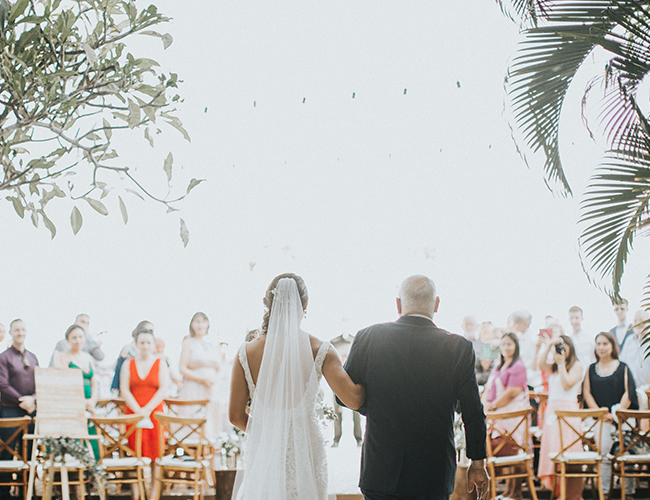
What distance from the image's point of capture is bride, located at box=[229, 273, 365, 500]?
2.91m

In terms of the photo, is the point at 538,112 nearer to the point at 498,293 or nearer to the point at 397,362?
the point at 397,362

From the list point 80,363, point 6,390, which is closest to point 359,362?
point 80,363

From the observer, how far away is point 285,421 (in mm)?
2963

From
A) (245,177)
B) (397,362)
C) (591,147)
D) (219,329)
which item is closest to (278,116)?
(245,177)

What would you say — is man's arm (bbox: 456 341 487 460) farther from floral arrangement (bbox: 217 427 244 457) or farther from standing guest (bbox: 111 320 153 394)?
standing guest (bbox: 111 320 153 394)

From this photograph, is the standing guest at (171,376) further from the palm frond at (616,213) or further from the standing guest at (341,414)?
the palm frond at (616,213)

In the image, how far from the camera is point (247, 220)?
344 inches

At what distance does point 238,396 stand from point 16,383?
4.10m

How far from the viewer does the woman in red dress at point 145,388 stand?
18.6 ft

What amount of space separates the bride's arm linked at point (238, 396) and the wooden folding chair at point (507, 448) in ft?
8.99

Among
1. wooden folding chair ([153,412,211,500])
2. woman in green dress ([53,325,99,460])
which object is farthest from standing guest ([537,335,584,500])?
woman in green dress ([53,325,99,460])

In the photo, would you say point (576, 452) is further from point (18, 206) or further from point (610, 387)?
point (18, 206)

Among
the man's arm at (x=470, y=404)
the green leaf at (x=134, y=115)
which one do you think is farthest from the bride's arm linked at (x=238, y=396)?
the green leaf at (x=134, y=115)

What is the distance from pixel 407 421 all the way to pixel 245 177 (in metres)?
6.35
